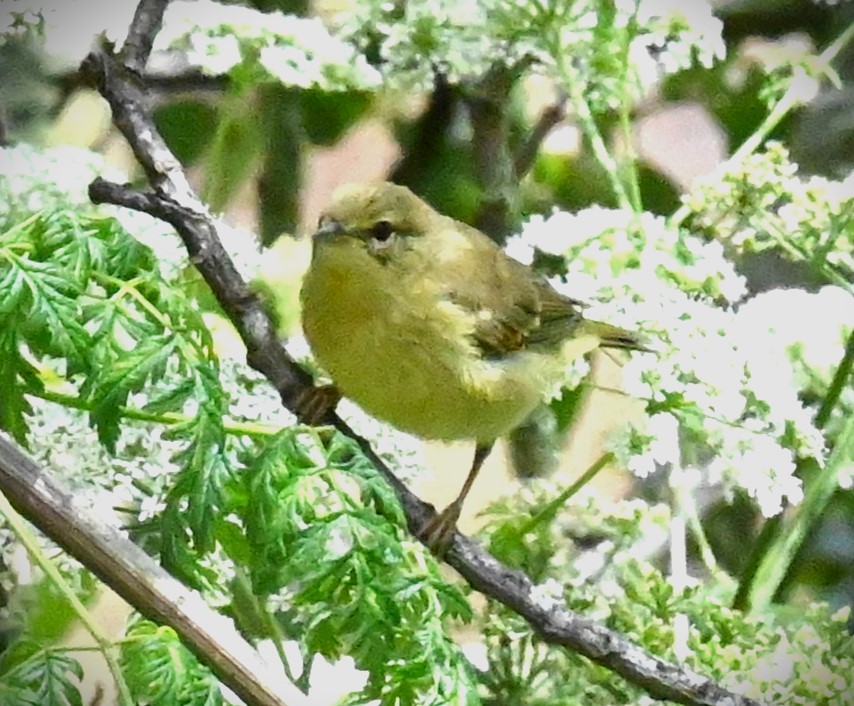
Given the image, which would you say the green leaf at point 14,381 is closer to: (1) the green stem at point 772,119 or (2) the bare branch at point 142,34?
(2) the bare branch at point 142,34

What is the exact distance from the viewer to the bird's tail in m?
0.94

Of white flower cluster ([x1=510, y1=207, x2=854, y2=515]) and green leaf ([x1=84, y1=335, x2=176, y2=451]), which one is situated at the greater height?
white flower cluster ([x1=510, y1=207, x2=854, y2=515])

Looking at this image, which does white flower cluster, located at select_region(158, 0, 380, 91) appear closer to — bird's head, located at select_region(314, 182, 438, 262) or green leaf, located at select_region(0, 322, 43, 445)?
bird's head, located at select_region(314, 182, 438, 262)

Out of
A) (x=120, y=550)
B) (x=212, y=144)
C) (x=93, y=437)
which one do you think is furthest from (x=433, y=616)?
(x=212, y=144)

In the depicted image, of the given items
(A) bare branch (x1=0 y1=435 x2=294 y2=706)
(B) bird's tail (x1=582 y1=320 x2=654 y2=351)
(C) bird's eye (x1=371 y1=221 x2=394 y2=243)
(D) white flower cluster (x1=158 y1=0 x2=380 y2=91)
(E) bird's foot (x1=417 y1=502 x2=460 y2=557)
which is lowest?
(A) bare branch (x1=0 y1=435 x2=294 y2=706)

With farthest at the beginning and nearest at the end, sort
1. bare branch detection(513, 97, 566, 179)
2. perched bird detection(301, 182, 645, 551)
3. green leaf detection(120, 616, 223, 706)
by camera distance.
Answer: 1. bare branch detection(513, 97, 566, 179)
2. perched bird detection(301, 182, 645, 551)
3. green leaf detection(120, 616, 223, 706)

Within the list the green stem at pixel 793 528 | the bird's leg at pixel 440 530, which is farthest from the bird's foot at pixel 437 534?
the green stem at pixel 793 528

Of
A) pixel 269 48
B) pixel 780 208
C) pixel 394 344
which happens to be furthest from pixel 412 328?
A: pixel 780 208

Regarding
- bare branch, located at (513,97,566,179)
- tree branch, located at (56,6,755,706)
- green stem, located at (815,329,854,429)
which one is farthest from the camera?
bare branch, located at (513,97,566,179)

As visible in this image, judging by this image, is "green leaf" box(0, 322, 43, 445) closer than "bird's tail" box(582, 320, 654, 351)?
Yes

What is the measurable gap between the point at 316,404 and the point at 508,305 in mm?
211

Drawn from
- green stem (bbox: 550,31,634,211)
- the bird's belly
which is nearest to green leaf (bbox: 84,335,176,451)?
the bird's belly

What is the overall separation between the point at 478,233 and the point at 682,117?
250 mm

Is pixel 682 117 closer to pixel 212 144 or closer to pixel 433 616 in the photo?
pixel 212 144
